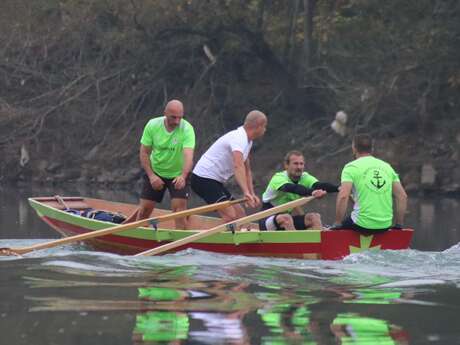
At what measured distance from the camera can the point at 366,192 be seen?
42.1 ft

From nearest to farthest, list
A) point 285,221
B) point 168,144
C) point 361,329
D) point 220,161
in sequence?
point 361,329 < point 285,221 < point 220,161 < point 168,144

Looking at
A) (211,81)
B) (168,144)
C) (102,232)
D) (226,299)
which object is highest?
(211,81)

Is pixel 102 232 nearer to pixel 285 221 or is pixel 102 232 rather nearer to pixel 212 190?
pixel 212 190

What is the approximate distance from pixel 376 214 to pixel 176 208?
104 inches

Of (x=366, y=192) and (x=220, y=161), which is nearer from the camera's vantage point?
(x=366, y=192)

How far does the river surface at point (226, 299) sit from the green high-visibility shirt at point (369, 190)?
0.36 meters

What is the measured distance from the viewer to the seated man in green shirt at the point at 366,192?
1280 cm

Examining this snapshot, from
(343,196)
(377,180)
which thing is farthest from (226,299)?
(377,180)

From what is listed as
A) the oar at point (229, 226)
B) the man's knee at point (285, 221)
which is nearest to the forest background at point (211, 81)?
the man's knee at point (285, 221)

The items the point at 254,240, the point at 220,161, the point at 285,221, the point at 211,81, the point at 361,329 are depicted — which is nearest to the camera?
the point at 361,329

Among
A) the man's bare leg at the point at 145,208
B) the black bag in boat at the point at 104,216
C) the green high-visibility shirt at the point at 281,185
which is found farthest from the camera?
the black bag in boat at the point at 104,216

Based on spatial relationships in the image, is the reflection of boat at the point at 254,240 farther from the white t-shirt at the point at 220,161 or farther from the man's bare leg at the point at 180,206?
the white t-shirt at the point at 220,161

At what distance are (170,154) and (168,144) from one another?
118mm

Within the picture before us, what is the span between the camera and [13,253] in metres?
14.0
